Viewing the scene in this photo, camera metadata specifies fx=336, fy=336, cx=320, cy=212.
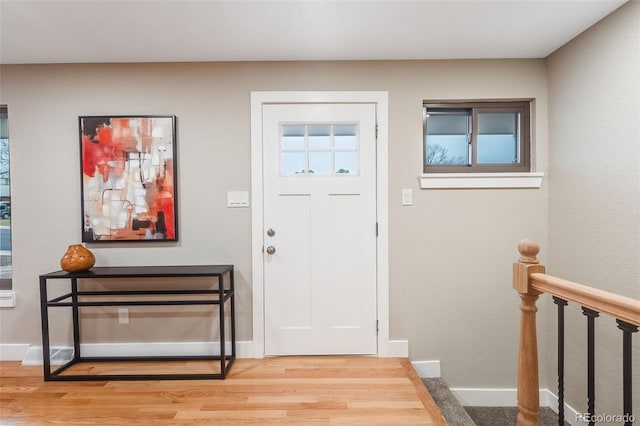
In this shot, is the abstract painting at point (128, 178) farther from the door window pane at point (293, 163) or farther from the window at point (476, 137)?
the window at point (476, 137)

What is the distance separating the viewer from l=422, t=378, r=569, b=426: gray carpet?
7.33 ft

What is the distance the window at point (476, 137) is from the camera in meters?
2.62

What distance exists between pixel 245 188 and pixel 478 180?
1772 mm

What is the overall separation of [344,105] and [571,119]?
1.57 meters

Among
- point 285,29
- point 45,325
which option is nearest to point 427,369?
point 285,29

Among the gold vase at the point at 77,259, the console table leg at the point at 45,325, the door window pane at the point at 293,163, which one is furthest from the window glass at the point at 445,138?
the console table leg at the point at 45,325

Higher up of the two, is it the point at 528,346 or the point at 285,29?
the point at 285,29

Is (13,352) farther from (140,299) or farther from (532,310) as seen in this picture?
(532,310)

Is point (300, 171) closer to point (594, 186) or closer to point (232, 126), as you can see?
point (232, 126)

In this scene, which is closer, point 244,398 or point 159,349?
point 244,398

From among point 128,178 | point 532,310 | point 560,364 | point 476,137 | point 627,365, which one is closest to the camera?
point 627,365

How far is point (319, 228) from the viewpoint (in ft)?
8.41

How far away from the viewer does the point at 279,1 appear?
1.81 metres

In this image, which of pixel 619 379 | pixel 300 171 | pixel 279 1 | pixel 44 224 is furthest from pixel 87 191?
pixel 619 379
